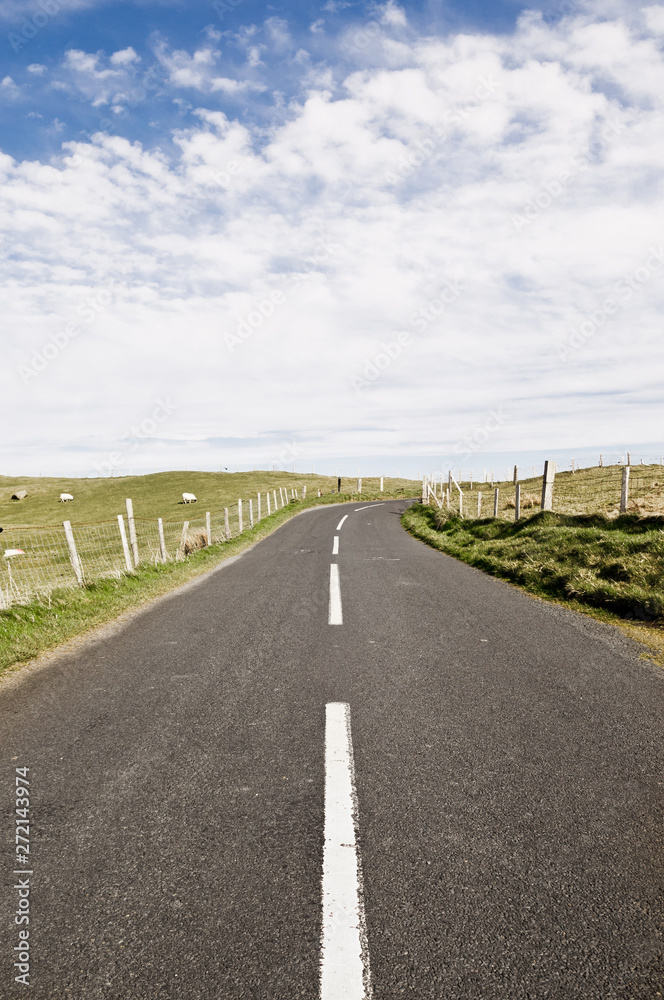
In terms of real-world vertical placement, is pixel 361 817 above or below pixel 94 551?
above

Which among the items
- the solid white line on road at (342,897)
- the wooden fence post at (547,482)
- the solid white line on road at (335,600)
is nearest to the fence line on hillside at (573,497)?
the wooden fence post at (547,482)

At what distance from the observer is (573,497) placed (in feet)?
104

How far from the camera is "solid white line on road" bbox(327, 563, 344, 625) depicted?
7.32 m

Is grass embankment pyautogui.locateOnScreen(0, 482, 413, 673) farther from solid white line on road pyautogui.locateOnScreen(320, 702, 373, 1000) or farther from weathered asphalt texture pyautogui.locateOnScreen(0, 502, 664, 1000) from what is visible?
solid white line on road pyautogui.locateOnScreen(320, 702, 373, 1000)

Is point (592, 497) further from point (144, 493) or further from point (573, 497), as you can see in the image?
point (144, 493)

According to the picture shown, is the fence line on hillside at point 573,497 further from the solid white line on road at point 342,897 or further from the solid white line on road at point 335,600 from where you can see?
the solid white line on road at point 342,897

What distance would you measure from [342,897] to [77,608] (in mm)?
7069

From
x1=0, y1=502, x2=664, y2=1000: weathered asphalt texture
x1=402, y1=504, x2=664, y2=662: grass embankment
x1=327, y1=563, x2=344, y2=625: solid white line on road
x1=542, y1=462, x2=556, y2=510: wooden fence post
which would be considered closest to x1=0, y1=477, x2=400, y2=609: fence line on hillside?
x1=327, y1=563, x2=344, y2=625: solid white line on road

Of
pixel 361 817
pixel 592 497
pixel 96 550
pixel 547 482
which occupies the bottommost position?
pixel 96 550

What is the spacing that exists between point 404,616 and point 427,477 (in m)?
33.8

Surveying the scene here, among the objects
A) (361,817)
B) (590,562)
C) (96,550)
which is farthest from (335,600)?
(96,550)

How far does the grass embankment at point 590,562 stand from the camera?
7.58m

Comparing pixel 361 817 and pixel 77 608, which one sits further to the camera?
pixel 77 608

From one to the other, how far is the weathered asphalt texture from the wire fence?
194 inches
